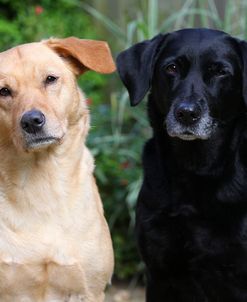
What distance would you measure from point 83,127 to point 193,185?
0.63 metres

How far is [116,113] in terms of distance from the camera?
618 centimetres

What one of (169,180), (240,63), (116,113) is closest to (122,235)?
(116,113)

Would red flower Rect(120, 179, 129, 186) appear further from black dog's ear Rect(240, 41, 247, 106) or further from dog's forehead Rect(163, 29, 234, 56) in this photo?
black dog's ear Rect(240, 41, 247, 106)

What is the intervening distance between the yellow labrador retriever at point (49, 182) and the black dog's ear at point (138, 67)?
201 millimetres

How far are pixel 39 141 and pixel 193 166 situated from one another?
83cm

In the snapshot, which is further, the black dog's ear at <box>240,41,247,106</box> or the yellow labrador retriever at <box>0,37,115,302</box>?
the black dog's ear at <box>240,41,247,106</box>

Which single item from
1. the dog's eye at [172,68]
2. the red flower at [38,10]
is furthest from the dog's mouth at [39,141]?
the red flower at [38,10]

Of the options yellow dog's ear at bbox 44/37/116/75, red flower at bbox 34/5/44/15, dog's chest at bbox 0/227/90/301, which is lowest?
red flower at bbox 34/5/44/15

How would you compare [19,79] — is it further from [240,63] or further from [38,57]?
[240,63]

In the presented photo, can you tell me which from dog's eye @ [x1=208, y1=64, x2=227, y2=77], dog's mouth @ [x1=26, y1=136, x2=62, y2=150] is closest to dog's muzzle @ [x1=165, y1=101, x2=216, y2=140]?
dog's eye @ [x1=208, y1=64, x2=227, y2=77]

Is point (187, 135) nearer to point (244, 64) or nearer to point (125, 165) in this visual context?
point (244, 64)

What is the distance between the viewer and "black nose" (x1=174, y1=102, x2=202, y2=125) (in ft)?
13.3

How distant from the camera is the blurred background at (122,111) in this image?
233 inches

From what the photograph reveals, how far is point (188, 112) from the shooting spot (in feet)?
13.4
